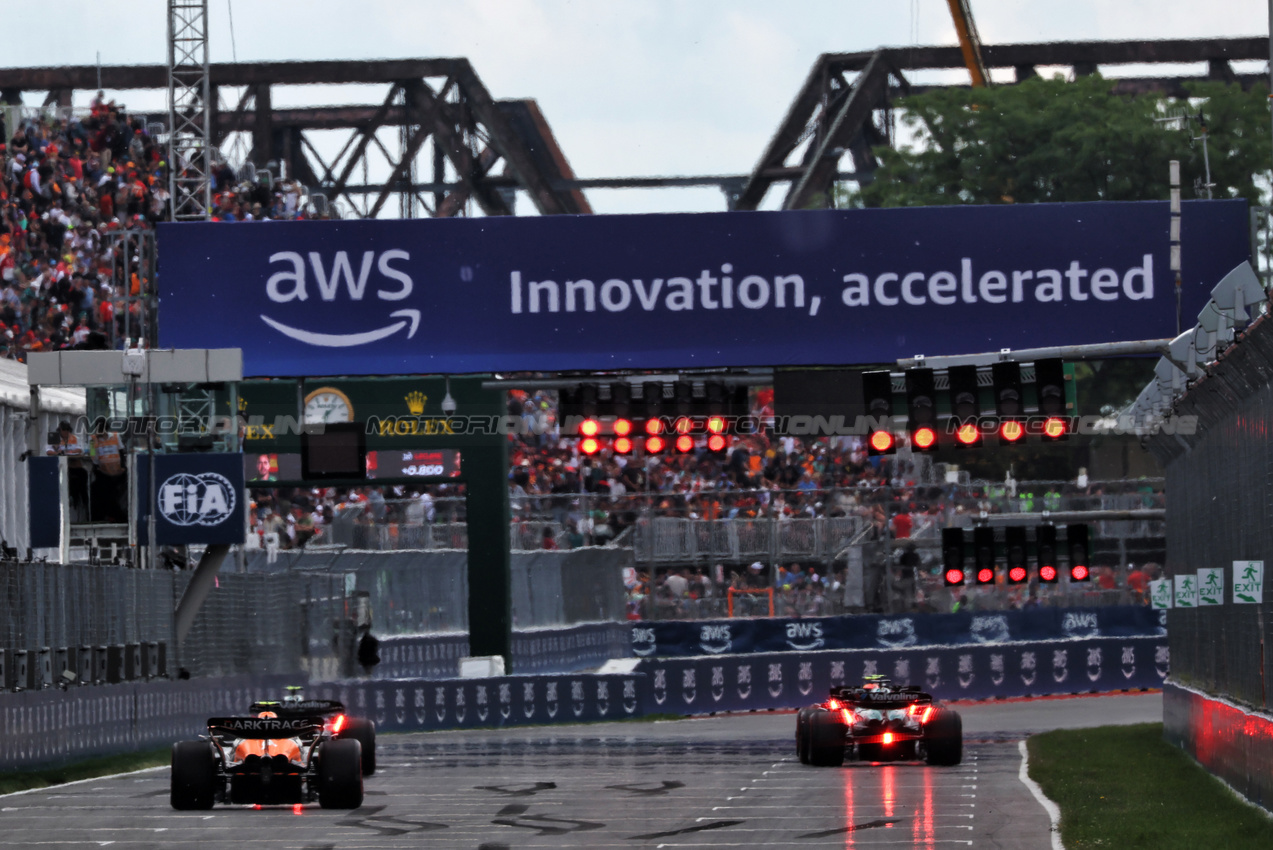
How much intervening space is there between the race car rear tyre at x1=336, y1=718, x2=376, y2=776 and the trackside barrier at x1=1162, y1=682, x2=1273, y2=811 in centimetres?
816

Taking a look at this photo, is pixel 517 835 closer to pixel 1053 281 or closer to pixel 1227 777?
pixel 1227 777

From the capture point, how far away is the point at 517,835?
16703 mm

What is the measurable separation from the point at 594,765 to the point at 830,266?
709 centimetres

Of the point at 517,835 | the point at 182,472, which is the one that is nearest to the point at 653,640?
the point at 182,472

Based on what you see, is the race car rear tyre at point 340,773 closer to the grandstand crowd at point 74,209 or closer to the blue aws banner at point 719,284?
the blue aws banner at point 719,284

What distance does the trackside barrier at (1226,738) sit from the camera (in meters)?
17.2

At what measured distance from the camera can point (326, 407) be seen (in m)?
30.0

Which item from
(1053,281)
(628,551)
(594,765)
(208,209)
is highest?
(208,209)

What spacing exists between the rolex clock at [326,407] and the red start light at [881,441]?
8.63 meters

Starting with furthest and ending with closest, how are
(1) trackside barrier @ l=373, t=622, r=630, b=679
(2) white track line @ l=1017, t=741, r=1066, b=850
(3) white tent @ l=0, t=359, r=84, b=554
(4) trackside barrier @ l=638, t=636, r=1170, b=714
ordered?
1. (4) trackside barrier @ l=638, t=636, r=1170, b=714
2. (1) trackside barrier @ l=373, t=622, r=630, b=679
3. (3) white tent @ l=0, t=359, r=84, b=554
4. (2) white track line @ l=1017, t=741, r=1066, b=850

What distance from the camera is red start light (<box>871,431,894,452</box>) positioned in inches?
973

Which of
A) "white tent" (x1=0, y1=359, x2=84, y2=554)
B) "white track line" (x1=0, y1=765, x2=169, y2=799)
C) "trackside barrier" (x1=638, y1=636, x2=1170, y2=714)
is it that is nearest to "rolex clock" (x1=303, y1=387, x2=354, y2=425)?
"white tent" (x1=0, y1=359, x2=84, y2=554)

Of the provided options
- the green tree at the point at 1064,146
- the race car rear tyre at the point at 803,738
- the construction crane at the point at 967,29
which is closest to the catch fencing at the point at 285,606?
the race car rear tyre at the point at 803,738

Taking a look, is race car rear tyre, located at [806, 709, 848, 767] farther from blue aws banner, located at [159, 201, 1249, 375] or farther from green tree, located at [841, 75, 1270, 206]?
green tree, located at [841, 75, 1270, 206]
